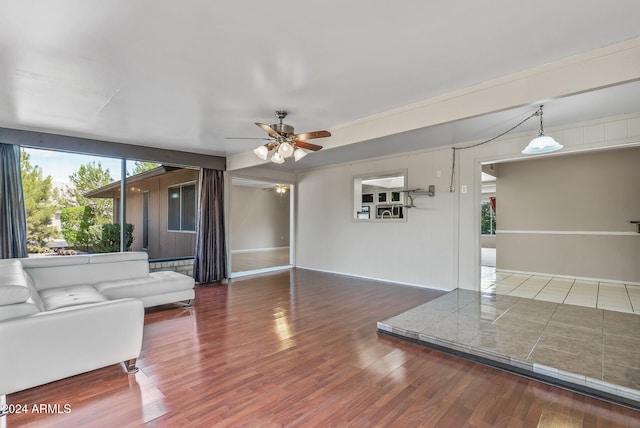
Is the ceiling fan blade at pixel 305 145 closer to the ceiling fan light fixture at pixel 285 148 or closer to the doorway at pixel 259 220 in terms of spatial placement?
the ceiling fan light fixture at pixel 285 148

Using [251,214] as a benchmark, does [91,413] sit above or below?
below

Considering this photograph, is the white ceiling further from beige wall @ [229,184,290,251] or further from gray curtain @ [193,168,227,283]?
beige wall @ [229,184,290,251]

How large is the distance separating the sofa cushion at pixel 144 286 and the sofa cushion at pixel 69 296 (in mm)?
172

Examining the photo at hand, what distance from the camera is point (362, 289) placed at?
17.8 ft

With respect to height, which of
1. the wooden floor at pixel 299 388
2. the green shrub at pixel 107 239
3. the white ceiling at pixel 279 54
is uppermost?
the white ceiling at pixel 279 54

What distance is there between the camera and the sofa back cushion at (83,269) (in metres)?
3.67

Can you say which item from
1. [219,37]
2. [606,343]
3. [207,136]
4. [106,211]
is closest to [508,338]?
[606,343]

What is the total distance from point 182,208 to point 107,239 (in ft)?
5.39

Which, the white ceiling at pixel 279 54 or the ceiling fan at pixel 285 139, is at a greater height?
the white ceiling at pixel 279 54

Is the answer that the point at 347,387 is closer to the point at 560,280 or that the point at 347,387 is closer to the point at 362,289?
the point at 362,289

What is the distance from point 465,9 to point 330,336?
304cm

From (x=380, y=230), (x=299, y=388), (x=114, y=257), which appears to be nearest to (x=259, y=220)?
(x=380, y=230)

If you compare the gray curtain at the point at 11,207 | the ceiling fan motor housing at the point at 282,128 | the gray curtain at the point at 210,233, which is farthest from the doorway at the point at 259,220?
the ceiling fan motor housing at the point at 282,128

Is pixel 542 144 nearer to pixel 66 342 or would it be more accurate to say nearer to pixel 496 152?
pixel 496 152
